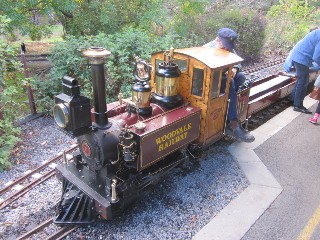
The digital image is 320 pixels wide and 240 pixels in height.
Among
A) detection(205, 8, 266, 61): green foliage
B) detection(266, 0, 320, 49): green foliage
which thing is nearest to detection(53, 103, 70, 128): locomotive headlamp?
detection(205, 8, 266, 61): green foliage

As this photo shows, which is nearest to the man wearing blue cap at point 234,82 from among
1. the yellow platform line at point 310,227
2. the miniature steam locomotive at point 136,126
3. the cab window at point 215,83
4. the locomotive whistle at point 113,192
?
the miniature steam locomotive at point 136,126

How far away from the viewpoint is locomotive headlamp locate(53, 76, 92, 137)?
358 cm

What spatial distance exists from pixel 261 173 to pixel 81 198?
10.9 ft

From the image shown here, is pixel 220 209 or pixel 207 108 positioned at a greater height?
pixel 207 108

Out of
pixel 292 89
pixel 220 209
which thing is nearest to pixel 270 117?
pixel 292 89

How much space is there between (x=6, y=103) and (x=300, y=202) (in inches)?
249

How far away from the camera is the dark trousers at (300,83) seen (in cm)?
795

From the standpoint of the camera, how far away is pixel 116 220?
4379mm

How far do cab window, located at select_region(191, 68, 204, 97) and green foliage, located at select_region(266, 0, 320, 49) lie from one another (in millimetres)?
12346

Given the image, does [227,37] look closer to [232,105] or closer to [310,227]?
[232,105]

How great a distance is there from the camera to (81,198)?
4.31 metres

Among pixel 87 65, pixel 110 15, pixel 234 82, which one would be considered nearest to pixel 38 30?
pixel 110 15

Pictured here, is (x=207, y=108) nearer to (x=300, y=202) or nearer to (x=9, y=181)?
(x=300, y=202)

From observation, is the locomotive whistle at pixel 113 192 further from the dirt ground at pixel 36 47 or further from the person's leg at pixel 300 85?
the dirt ground at pixel 36 47
